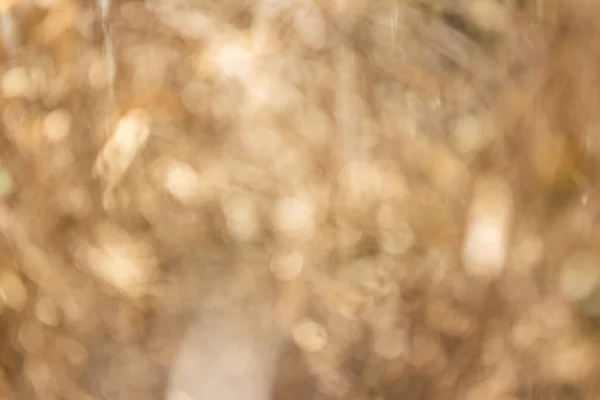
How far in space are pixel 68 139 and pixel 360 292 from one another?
0.36 meters

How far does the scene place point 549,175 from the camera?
657mm

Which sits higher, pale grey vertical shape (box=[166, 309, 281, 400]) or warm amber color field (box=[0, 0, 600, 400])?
warm amber color field (box=[0, 0, 600, 400])

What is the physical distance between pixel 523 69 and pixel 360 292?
0.29 meters

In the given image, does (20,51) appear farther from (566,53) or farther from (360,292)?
(566,53)

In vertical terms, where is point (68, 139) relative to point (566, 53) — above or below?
below

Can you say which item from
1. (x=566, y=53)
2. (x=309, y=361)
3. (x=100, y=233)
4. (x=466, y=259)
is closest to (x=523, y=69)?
(x=566, y=53)

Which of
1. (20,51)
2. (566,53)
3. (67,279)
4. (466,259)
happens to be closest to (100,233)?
(67,279)

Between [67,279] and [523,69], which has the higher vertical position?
[523,69]

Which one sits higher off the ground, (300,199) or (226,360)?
(300,199)

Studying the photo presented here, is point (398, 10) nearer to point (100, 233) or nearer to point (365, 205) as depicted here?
point (365, 205)

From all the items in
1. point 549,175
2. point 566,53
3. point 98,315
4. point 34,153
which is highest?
point 566,53

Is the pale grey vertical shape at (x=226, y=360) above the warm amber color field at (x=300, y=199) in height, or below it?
below

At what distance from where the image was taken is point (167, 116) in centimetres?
69

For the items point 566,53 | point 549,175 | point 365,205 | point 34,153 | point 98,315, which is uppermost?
point 566,53
